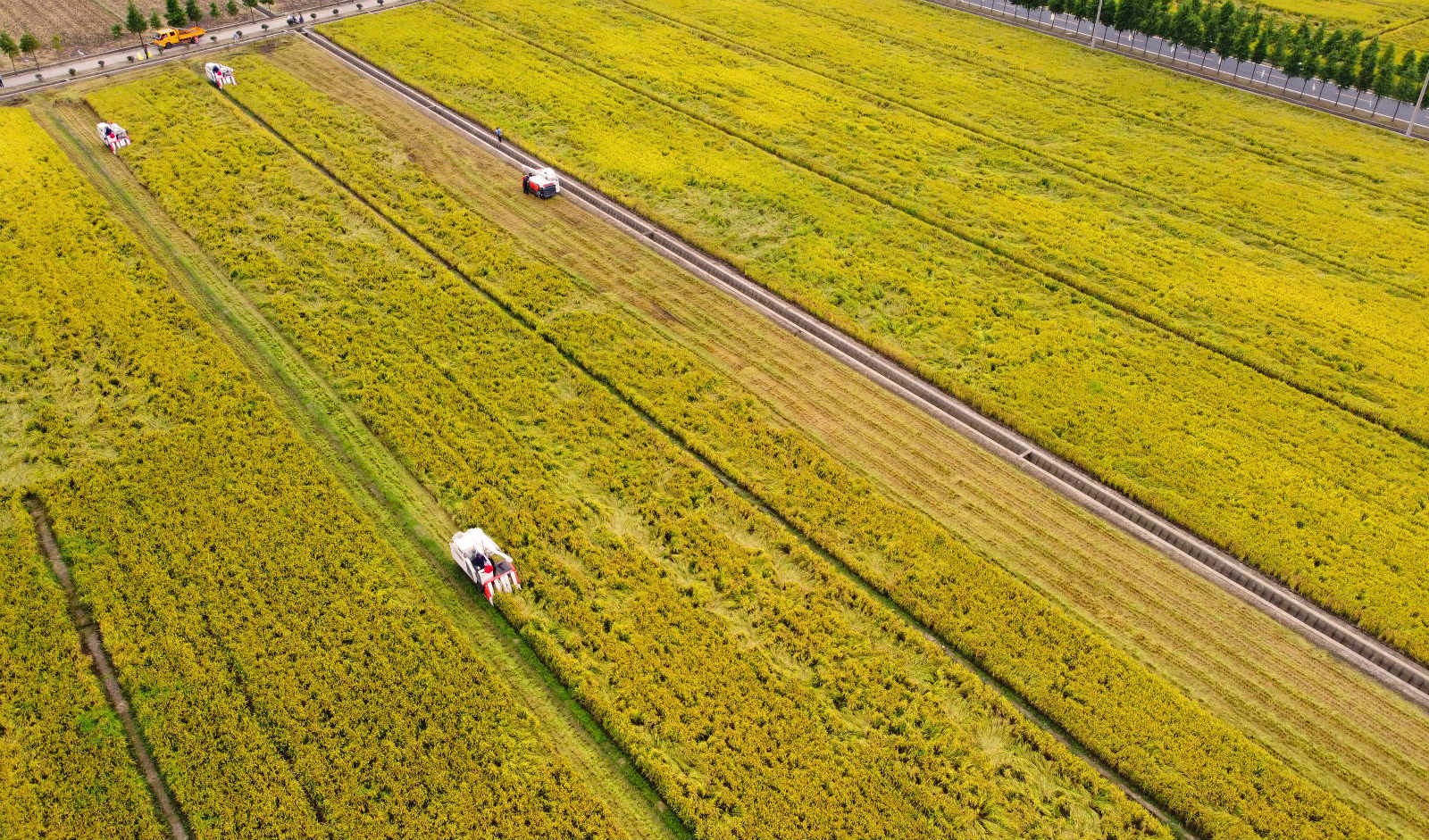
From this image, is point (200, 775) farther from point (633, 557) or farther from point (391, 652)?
point (633, 557)

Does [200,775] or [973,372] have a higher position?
[973,372]

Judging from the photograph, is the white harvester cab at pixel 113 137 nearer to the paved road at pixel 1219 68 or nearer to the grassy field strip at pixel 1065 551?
the grassy field strip at pixel 1065 551

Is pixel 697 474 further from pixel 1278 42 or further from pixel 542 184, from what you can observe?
pixel 1278 42

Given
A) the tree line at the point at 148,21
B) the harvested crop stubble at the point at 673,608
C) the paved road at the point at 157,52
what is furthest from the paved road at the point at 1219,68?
the tree line at the point at 148,21

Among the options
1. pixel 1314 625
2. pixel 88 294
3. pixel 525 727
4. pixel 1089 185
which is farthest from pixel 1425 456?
pixel 88 294

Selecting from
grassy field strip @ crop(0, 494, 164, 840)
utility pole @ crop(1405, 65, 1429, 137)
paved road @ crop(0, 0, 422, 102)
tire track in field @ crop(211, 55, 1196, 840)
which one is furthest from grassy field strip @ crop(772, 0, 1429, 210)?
grassy field strip @ crop(0, 494, 164, 840)

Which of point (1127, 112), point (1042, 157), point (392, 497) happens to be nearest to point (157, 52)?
point (392, 497)
